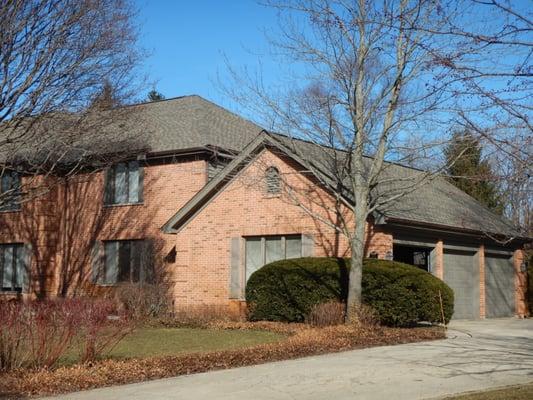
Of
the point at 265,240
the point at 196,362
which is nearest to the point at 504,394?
the point at 196,362

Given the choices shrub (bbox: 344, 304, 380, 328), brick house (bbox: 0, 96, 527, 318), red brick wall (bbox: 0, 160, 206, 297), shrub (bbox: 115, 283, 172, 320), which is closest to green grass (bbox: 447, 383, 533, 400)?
shrub (bbox: 344, 304, 380, 328)

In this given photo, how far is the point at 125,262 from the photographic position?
25875mm

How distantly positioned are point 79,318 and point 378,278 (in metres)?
8.28

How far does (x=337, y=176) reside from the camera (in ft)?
59.8

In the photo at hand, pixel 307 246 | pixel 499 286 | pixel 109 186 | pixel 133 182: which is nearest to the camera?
pixel 307 246

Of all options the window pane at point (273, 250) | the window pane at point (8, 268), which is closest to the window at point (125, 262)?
the window pane at point (8, 268)

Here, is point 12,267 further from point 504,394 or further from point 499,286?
point 504,394

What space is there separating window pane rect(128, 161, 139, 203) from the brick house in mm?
55

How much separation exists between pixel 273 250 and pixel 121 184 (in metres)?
7.74

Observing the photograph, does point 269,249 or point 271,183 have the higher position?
point 271,183

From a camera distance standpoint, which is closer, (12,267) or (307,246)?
(307,246)

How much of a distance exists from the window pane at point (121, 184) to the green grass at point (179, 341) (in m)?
8.68

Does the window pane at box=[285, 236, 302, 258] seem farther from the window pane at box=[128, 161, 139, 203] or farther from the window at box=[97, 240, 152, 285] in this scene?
the window pane at box=[128, 161, 139, 203]

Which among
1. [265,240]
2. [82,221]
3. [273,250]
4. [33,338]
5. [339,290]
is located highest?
[82,221]
